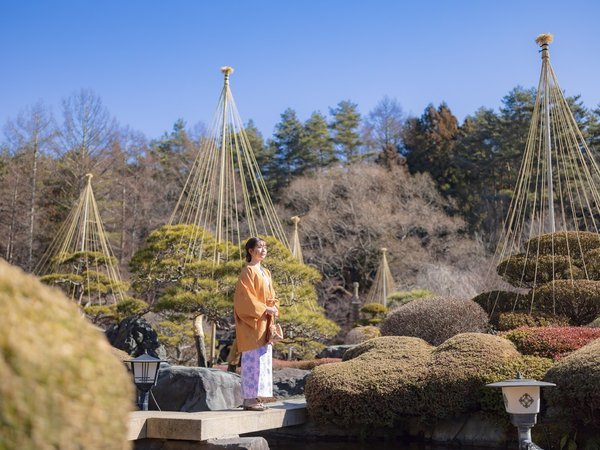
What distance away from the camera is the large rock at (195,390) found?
23.2 ft

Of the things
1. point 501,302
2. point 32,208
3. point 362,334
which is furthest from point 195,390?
point 32,208

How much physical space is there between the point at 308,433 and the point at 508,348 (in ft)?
7.98

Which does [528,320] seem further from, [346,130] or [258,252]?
[346,130]

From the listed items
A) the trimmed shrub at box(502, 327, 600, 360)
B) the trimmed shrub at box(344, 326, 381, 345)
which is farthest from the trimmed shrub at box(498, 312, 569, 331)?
the trimmed shrub at box(344, 326, 381, 345)

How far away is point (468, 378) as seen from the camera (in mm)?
6730

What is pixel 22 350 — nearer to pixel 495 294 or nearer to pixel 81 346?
pixel 81 346

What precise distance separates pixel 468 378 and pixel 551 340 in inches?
52.4

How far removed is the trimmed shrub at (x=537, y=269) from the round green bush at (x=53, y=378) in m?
9.56

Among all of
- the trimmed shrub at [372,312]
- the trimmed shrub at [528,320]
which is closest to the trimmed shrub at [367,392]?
the trimmed shrub at [528,320]

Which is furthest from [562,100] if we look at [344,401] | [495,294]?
[344,401]

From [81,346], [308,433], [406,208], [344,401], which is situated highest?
[406,208]

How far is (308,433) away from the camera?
23.7 feet

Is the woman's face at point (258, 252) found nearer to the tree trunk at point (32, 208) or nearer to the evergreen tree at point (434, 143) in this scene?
the tree trunk at point (32, 208)

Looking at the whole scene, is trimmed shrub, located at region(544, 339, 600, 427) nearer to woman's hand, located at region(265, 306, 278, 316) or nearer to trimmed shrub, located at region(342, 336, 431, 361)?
trimmed shrub, located at region(342, 336, 431, 361)
